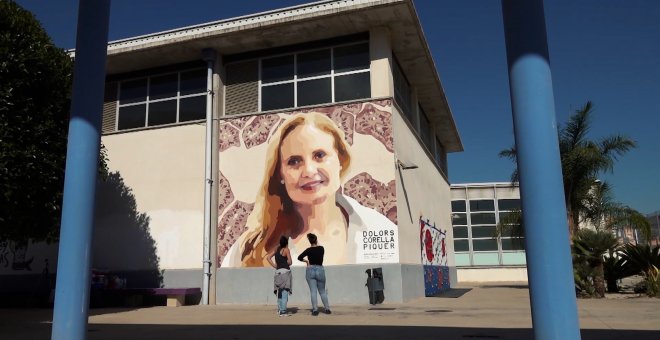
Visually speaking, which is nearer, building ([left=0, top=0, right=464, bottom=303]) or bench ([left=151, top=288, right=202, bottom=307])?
building ([left=0, top=0, right=464, bottom=303])

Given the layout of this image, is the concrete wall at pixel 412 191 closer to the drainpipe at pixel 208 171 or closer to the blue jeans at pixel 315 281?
the blue jeans at pixel 315 281

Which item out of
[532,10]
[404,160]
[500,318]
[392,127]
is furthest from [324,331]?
[404,160]

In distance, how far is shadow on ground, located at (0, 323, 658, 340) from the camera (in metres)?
7.10

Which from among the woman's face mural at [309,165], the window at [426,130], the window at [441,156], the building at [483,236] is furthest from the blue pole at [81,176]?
the building at [483,236]

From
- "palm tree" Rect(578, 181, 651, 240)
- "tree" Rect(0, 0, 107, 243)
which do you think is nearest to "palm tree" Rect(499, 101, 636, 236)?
"palm tree" Rect(578, 181, 651, 240)

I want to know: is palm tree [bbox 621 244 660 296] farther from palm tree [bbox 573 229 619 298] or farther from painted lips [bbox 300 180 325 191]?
painted lips [bbox 300 180 325 191]

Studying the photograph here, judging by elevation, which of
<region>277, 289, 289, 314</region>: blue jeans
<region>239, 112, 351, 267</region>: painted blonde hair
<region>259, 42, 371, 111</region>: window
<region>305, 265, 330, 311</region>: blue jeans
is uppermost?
<region>259, 42, 371, 111</region>: window

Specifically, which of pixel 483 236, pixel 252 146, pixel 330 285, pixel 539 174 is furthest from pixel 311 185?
pixel 483 236

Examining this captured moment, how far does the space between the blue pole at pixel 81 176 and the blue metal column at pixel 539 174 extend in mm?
3307

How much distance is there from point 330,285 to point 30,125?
8257mm

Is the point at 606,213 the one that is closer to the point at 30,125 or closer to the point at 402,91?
the point at 402,91

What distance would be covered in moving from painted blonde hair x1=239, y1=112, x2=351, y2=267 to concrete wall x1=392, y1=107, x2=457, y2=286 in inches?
69.4

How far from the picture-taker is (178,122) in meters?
17.8

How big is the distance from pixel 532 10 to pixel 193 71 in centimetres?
1590
